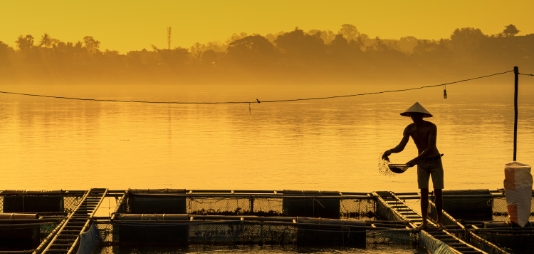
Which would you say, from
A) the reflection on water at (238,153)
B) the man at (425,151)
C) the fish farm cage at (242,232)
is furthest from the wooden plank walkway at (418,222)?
the reflection on water at (238,153)

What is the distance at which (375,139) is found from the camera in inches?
1730

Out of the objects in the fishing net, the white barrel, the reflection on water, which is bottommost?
the reflection on water

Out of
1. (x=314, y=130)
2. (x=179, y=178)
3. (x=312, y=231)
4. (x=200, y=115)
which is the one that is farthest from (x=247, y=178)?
(x=200, y=115)

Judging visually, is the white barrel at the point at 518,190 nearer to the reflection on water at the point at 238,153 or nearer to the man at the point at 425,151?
the man at the point at 425,151

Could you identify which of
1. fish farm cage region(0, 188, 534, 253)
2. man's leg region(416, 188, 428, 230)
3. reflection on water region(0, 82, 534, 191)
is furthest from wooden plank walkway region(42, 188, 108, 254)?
reflection on water region(0, 82, 534, 191)

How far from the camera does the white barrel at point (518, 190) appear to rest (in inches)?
522

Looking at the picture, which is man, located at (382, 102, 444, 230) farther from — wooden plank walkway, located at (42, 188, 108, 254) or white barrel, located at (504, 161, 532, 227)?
wooden plank walkway, located at (42, 188, 108, 254)

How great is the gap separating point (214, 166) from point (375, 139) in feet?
47.5

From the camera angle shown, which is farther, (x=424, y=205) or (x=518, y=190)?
(x=518, y=190)

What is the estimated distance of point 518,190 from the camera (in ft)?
43.6

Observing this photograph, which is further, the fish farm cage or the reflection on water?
the reflection on water

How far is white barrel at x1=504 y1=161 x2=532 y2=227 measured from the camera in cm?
1326

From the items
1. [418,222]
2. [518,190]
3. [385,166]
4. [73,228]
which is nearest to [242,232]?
[385,166]

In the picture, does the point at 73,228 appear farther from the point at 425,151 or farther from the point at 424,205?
the point at 425,151
